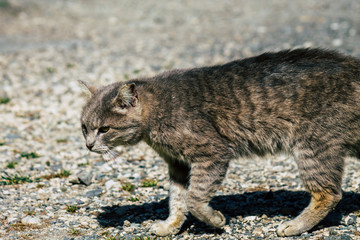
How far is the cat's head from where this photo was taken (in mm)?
6336

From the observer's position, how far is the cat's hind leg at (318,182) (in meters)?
5.93

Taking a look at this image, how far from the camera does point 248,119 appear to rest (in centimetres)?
628

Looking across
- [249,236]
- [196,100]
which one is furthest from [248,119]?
[249,236]

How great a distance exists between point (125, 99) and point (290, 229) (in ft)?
9.17

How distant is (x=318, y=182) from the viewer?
19.6 ft

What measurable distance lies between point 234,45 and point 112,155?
39.6 feet

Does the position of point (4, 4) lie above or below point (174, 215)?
above

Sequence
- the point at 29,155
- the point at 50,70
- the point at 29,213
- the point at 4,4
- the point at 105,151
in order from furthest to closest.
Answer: the point at 4,4, the point at 50,70, the point at 29,155, the point at 29,213, the point at 105,151

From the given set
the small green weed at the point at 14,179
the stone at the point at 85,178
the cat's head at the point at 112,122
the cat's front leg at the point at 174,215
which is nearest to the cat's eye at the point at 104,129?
the cat's head at the point at 112,122

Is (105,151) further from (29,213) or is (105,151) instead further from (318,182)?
(318,182)

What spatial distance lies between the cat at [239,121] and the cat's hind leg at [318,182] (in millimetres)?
13

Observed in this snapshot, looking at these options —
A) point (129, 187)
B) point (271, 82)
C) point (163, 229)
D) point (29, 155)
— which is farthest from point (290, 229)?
point (29, 155)

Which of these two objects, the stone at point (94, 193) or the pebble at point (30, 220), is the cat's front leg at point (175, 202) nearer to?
the stone at point (94, 193)

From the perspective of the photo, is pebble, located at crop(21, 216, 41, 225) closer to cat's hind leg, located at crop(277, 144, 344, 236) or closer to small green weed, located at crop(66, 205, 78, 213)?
small green weed, located at crop(66, 205, 78, 213)
